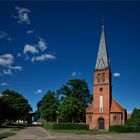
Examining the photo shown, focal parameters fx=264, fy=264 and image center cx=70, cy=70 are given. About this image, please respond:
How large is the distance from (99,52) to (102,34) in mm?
4216

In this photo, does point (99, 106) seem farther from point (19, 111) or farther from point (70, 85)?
point (19, 111)

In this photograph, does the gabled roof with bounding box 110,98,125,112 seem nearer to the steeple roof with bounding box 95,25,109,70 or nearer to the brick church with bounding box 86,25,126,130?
Result: the brick church with bounding box 86,25,126,130

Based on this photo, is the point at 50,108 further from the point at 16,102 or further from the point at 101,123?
the point at 101,123

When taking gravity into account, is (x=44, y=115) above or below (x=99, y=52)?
below

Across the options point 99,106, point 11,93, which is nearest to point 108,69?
point 99,106

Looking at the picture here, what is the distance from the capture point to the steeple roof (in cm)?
5531

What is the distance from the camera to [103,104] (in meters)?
53.1

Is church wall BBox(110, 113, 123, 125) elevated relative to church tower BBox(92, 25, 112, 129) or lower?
lower

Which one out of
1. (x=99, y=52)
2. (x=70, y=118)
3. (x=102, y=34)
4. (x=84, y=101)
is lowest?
(x=70, y=118)

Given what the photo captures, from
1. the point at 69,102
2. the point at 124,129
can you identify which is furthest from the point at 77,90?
the point at 124,129

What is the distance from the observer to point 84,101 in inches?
2788

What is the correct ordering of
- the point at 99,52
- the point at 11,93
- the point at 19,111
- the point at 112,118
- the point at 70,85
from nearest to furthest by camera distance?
the point at 112,118
the point at 99,52
the point at 70,85
the point at 19,111
the point at 11,93

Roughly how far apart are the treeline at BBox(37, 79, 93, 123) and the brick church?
483cm

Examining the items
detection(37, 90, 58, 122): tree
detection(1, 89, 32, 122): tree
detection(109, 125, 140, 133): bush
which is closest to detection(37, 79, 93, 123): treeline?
detection(37, 90, 58, 122): tree
